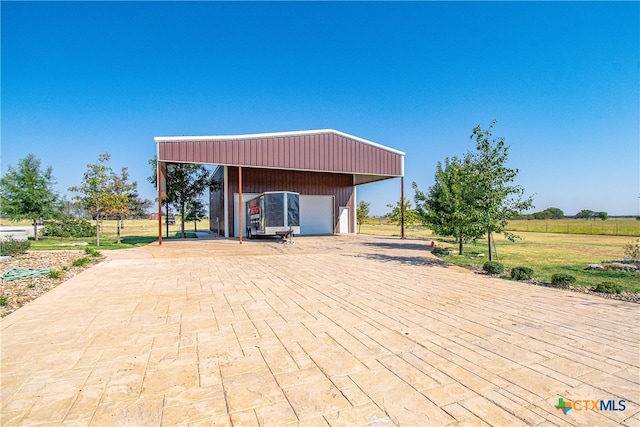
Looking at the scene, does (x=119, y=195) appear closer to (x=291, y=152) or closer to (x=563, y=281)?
(x=291, y=152)

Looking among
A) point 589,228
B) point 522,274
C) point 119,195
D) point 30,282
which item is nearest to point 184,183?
point 119,195

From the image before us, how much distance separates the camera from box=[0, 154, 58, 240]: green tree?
19438 millimetres

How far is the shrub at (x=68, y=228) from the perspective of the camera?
21.4 metres

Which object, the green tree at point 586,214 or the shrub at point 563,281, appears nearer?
the shrub at point 563,281

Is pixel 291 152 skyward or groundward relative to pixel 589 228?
skyward

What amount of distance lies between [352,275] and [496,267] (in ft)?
12.5

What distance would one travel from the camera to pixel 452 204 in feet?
41.6

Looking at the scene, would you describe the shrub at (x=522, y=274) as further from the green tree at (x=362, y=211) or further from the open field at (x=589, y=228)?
the green tree at (x=362, y=211)

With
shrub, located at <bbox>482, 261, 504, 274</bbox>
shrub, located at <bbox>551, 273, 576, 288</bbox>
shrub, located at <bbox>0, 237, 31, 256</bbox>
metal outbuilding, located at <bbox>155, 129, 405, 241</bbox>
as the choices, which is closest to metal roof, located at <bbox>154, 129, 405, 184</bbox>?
metal outbuilding, located at <bbox>155, 129, 405, 241</bbox>

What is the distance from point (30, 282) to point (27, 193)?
18027mm

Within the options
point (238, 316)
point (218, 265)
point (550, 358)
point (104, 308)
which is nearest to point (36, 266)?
point (218, 265)

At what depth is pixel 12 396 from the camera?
8.19ft

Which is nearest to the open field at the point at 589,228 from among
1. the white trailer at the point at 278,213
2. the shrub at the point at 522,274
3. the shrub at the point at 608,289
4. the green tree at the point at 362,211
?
the shrub at the point at 522,274

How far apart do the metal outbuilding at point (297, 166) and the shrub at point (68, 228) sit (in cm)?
834
